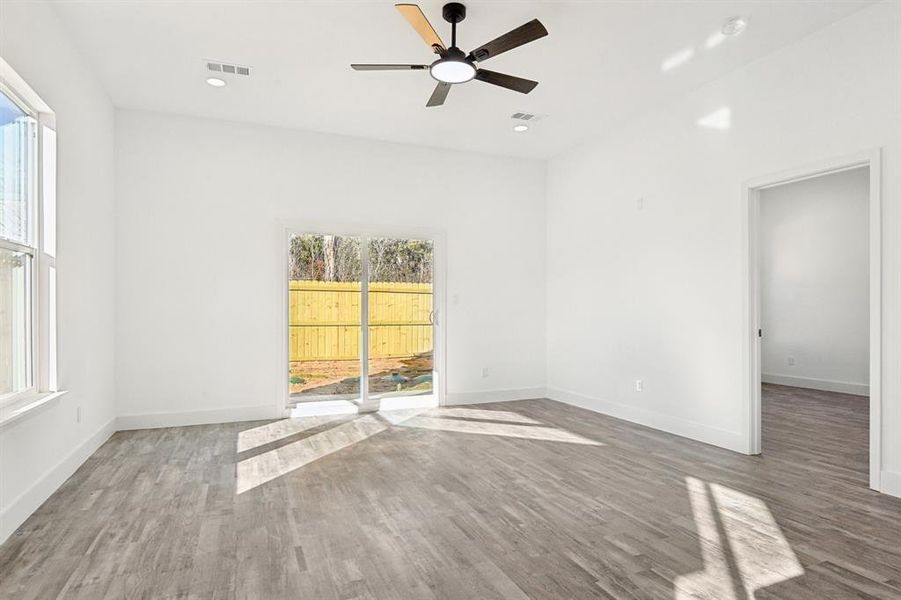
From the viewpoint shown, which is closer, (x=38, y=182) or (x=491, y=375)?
(x=38, y=182)

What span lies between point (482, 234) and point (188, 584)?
5.01 m

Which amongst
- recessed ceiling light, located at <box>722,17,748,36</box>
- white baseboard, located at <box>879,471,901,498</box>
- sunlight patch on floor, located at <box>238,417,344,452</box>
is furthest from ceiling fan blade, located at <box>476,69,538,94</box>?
sunlight patch on floor, located at <box>238,417,344,452</box>

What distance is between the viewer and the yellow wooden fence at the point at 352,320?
570 cm

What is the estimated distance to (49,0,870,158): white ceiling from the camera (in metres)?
3.37

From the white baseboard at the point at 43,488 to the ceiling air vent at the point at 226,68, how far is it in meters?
3.10

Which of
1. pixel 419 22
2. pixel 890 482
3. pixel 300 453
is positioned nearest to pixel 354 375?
pixel 300 453

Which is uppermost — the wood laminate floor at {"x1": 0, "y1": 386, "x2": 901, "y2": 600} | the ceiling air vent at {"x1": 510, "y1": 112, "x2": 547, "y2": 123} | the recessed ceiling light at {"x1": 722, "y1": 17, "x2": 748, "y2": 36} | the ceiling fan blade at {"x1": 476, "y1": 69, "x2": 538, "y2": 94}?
the recessed ceiling light at {"x1": 722, "y1": 17, "x2": 748, "y2": 36}

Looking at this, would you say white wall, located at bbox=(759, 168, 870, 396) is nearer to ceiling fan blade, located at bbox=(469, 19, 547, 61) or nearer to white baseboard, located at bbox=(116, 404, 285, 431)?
ceiling fan blade, located at bbox=(469, 19, 547, 61)

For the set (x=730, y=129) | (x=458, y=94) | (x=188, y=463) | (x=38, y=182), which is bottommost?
(x=188, y=463)

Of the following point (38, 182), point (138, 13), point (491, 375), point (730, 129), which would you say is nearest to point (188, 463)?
point (38, 182)

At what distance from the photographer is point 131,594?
212 cm

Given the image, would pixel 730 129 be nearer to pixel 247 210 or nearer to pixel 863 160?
pixel 863 160

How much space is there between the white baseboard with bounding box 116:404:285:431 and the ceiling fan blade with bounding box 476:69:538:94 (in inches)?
155

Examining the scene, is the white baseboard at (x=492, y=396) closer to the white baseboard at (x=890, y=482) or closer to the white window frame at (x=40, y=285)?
the white baseboard at (x=890, y=482)
